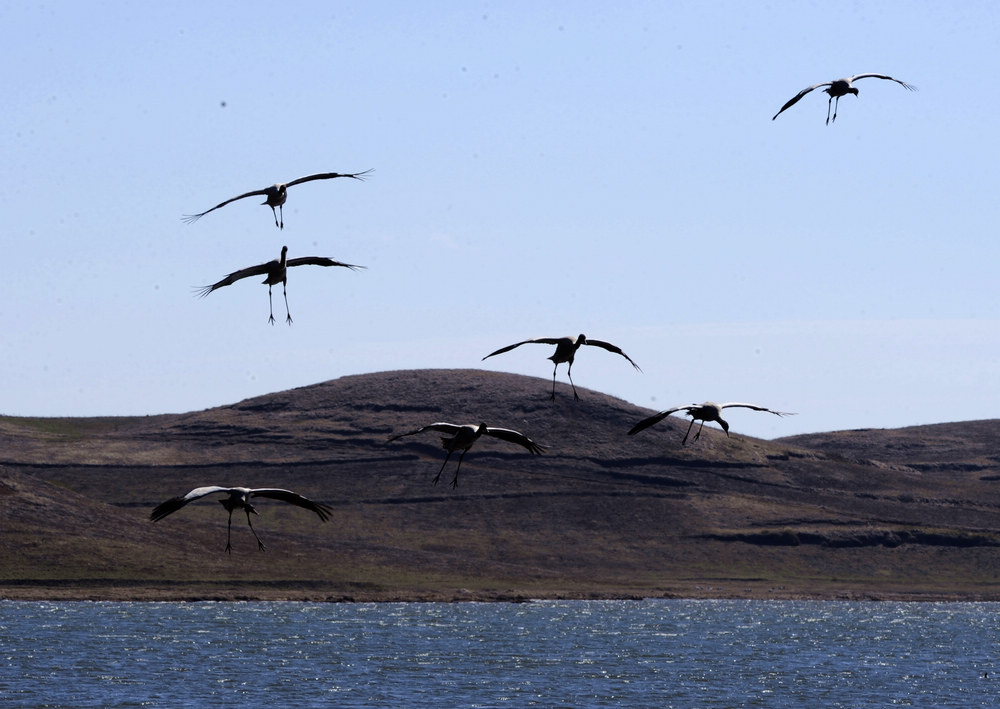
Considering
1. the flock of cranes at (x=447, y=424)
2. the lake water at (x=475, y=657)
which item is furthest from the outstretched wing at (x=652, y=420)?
the lake water at (x=475, y=657)

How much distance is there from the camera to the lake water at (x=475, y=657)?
268 ft

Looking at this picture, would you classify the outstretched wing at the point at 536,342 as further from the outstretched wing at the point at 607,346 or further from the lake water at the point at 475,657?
the lake water at the point at 475,657

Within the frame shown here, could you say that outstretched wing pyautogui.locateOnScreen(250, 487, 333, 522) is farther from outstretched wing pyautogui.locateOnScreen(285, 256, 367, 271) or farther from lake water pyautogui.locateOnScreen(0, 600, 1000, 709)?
lake water pyautogui.locateOnScreen(0, 600, 1000, 709)

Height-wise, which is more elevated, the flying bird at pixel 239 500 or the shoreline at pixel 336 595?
the flying bird at pixel 239 500

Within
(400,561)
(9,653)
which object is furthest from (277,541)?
(9,653)

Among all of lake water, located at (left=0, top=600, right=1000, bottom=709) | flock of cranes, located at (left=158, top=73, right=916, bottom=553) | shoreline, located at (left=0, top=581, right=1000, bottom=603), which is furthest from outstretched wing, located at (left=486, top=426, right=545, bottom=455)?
shoreline, located at (left=0, top=581, right=1000, bottom=603)

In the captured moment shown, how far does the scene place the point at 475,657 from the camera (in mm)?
106375

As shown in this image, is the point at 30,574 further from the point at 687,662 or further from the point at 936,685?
the point at 936,685

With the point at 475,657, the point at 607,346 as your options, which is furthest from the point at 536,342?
the point at 475,657

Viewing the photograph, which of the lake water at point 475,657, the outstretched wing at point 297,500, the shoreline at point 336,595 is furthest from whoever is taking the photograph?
the shoreline at point 336,595

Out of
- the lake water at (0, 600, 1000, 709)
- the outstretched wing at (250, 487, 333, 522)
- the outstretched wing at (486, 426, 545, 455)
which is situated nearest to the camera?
the outstretched wing at (250, 487, 333, 522)

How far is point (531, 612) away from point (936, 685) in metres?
72.3

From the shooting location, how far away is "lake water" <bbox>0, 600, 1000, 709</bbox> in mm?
81625

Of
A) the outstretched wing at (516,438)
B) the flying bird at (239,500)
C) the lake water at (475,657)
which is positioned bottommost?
the lake water at (475,657)
